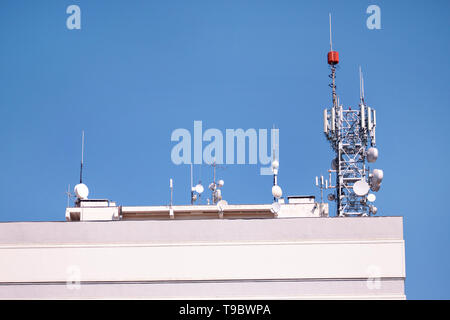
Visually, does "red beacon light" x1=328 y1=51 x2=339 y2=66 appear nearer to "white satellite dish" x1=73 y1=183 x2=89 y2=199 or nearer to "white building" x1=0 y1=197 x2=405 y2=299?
"white building" x1=0 y1=197 x2=405 y2=299

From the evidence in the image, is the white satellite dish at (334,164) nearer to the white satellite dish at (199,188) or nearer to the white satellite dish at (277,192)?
the white satellite dish at (277,192)

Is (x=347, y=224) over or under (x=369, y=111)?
under

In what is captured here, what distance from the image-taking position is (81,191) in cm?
4703

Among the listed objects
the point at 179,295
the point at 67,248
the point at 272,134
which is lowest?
the point at 179,295

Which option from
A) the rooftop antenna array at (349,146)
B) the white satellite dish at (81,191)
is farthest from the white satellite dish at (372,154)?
the white satellite dish at (81,191)

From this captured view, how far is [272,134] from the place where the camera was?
177 feet

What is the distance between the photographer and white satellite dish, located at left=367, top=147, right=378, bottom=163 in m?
48.0

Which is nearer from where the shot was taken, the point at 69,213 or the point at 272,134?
the point at 69,213

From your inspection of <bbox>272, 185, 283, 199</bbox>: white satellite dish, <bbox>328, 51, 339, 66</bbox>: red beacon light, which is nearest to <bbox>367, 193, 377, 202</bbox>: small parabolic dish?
<bbox>272, 185, 283, 199</bbox>: white satellite dish
